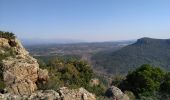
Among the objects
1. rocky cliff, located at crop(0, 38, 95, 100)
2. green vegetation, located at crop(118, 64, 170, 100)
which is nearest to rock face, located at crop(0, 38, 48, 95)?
rocky cliff, located at crop(0, 38, 95, 100)

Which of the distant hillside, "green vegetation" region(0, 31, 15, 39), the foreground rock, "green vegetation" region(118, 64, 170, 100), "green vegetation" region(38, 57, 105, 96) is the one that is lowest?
the distant hillside

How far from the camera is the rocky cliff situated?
16.6 meters

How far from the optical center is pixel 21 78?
2356 centimetres

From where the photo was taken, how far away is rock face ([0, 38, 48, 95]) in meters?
21.9

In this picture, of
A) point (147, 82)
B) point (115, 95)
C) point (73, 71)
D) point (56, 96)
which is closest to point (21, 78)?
point (115, 95)

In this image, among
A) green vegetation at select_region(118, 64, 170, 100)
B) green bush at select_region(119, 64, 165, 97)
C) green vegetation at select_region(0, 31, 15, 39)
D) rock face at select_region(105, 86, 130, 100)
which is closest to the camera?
rock face at select_region(105, 86, 130, 100)

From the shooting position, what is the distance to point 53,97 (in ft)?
53.5

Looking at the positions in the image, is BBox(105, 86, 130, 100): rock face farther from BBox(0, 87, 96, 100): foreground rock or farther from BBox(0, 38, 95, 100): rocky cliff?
BBox(0, 87, 96, 100): foreground rock

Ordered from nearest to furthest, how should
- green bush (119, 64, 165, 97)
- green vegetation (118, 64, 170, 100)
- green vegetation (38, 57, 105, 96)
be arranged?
green vegetation (38, 57, 105, 96) → green vegetation (118, 64, 170, 100) → green bush (119, 64, 165, 97)

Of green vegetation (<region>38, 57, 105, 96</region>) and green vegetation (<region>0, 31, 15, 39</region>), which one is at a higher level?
green vegetation (<region>0, 31, 15, 39</region>)

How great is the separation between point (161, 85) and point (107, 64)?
456 feet

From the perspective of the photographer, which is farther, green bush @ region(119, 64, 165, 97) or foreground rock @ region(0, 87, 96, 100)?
green bush @ region(119, 64, 165, 97)

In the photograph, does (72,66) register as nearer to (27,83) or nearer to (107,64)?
(27,83)

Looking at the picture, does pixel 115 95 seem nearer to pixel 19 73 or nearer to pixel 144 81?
pixel 19 73
